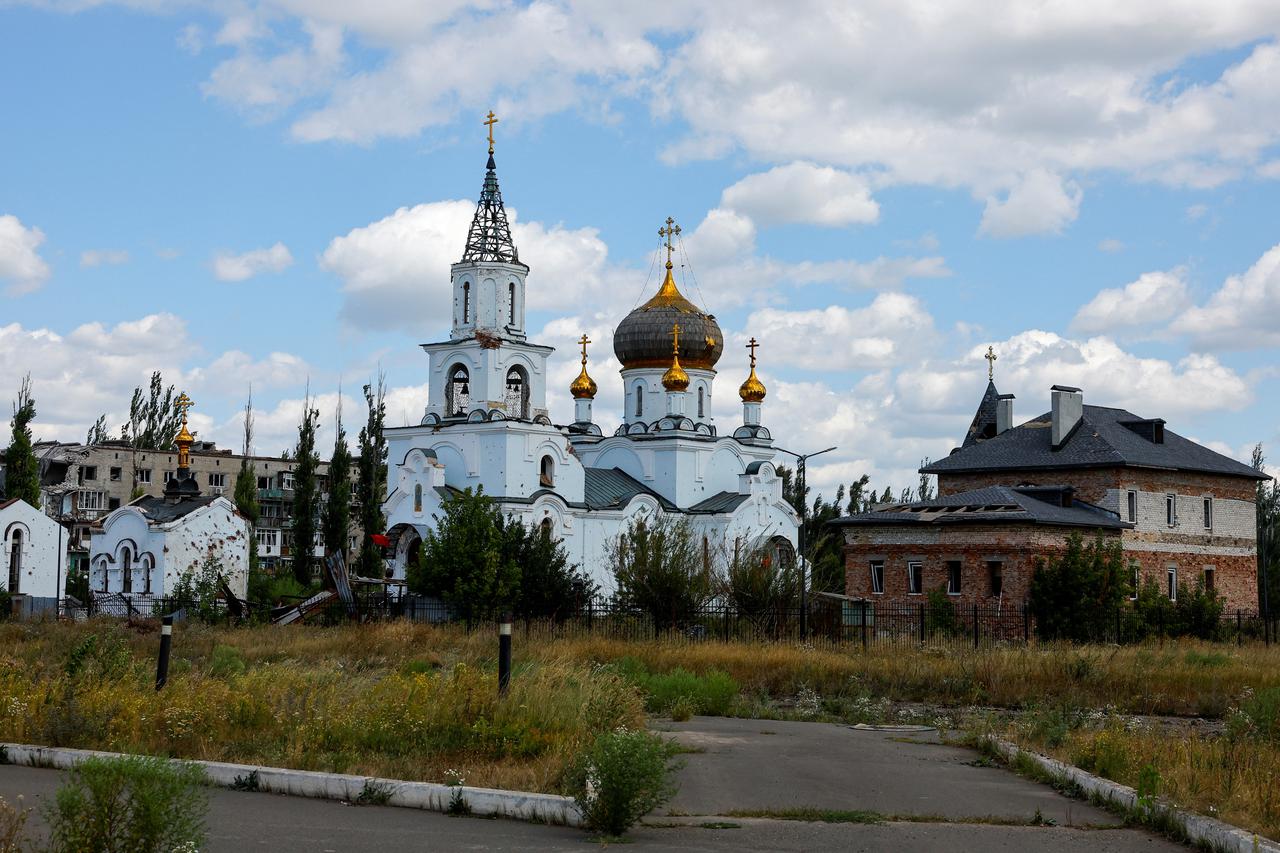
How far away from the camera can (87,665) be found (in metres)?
15.9

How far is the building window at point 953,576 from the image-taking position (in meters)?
41.1

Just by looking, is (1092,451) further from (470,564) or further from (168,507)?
(168,507)

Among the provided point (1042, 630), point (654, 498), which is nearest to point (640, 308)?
point (654, 498)

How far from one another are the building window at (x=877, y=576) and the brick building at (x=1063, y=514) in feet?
0.13

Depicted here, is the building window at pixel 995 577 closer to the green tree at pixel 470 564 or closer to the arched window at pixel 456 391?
the green tree at pixel 470 564

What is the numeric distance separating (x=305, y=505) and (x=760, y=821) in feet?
162

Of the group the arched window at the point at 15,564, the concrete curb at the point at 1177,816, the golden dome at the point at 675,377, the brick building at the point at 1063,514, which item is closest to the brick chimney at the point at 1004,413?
the brick building at the point at 1063,514

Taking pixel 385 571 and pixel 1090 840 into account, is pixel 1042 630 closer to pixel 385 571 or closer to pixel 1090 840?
pixel 385 571

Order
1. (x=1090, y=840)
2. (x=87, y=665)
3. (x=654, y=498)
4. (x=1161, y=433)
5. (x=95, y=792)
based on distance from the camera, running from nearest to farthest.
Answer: (x=95, y=792) → (x=1090, y=840) → (x=87, y=665) → (x=1161, y=433) → (x=654, y=498)

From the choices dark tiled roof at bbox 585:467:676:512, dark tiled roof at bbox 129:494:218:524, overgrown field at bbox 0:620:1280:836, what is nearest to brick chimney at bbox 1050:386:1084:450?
dark tiled roof at bbox 585:467:676:512

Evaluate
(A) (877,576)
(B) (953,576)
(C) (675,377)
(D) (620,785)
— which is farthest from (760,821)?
(C) (675,377)

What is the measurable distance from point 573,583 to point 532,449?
12.5 metres

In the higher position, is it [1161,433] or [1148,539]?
[1161,433]

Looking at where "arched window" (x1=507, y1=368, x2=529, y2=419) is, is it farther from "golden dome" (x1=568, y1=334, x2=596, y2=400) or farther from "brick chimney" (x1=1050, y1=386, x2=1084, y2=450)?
"brick chimney" (x1=1050, y1=386, x2=1084, y2=450)
